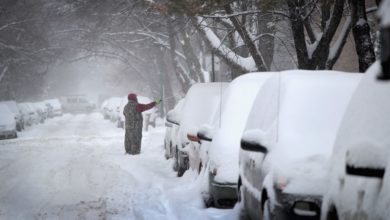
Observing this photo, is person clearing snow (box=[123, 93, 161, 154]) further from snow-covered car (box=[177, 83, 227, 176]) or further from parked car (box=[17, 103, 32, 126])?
parked car (box=[17, 103, 32, 126])

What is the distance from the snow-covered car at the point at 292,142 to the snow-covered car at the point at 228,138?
Answer: 2.99 ft

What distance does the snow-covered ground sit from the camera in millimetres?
8070

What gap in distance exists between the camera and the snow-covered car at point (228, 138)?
7.43 metres

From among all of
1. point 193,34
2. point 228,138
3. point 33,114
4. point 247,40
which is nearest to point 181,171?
point 228,138

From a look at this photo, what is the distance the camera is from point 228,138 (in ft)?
25.2

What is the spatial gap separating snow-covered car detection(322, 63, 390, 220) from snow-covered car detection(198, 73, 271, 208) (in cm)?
353

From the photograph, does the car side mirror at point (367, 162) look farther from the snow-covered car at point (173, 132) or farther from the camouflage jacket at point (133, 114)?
the camouflage jacket at point (133, 114)

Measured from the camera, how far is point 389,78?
219 centimetres

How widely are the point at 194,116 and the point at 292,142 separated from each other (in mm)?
5901

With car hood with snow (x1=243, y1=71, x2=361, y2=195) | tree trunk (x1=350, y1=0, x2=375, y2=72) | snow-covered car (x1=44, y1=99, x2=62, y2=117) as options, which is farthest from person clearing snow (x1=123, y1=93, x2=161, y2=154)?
snow-covered car (x1=44, y1=99, x2=62, y2=117)

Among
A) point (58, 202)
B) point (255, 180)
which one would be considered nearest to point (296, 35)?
point (58, 202)

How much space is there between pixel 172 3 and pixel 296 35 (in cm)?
293

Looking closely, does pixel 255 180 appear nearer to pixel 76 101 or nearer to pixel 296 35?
pixel 296 35

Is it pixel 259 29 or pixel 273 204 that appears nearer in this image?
pixel 273 204
